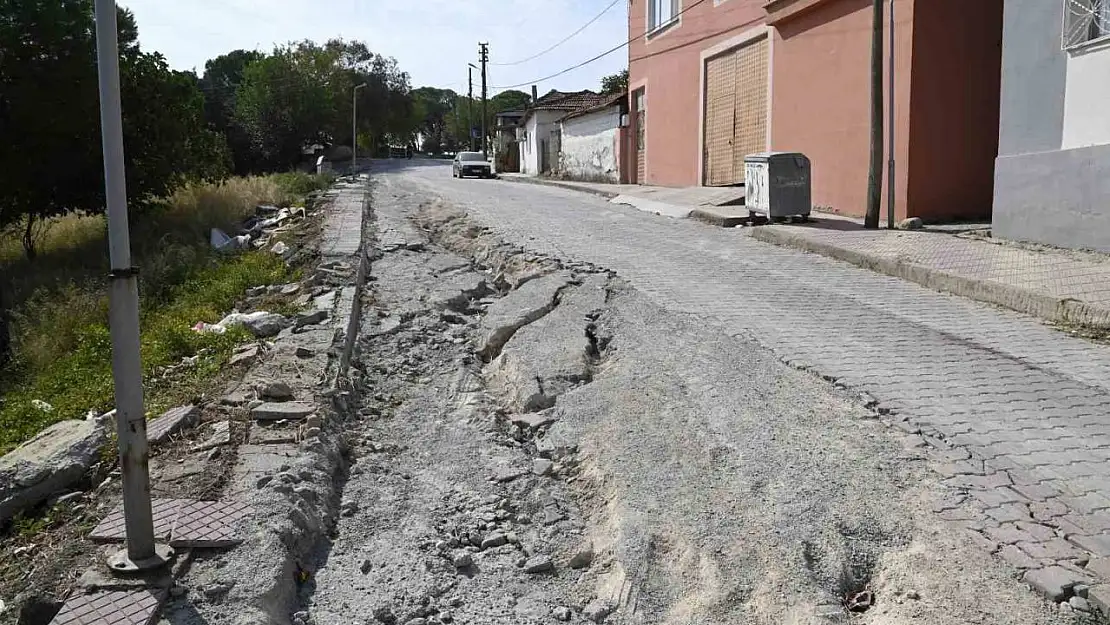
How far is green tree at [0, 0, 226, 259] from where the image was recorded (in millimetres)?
15523

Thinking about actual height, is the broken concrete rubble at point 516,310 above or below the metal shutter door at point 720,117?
below

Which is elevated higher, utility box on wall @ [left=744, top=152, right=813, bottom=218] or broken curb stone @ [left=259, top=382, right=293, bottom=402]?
utility box on wall @ [left=744, top=152, right=813, bottom=218]

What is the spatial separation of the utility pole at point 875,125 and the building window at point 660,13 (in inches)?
484

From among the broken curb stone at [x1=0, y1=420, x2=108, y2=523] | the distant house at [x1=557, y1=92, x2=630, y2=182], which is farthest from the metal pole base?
the distant house at [x1=557, y1=92, x2=630, y2=182]

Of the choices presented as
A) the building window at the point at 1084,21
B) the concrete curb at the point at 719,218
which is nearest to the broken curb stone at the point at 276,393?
the building window at the point at 1084,21

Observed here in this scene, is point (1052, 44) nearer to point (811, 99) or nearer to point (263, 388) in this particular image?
point (811, 99)

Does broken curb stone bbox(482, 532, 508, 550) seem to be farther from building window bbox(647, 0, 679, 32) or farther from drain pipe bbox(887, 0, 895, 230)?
building window bbox(647, 0, 679, 32)

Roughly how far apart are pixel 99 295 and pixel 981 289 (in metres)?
9.70

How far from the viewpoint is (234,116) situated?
1943 inches

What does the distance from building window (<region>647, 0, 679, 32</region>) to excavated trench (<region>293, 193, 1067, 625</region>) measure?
19029mm

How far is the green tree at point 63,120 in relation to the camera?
15.5 metres

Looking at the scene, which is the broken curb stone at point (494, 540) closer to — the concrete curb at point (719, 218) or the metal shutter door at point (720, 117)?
the concrete curb at point (719, 218)

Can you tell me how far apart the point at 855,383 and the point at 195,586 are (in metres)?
3.80

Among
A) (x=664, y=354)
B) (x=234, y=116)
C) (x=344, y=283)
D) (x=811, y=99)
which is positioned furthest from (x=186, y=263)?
(x=234, y=116)
